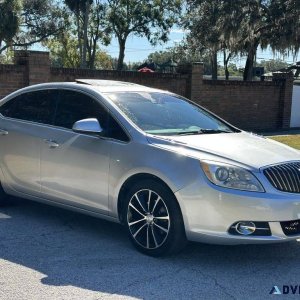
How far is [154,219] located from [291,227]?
1.26 metres

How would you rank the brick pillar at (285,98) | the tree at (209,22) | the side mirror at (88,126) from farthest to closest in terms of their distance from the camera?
the tree at (209,22)
the brick pillar at (285,98)
the side mirror at (88,126)

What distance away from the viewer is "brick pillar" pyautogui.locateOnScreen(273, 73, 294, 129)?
2000 centimetres

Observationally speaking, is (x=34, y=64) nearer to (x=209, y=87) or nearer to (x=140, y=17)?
(x=209, y=87)

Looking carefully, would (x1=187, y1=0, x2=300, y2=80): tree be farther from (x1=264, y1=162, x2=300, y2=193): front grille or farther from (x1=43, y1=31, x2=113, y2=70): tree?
(x1=264, y1=162, x2=300, y2=193): front grille

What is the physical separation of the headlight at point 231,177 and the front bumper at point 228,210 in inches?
2.1

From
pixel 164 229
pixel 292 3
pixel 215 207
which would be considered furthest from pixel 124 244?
pixel 292 3

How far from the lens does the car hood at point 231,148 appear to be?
474 centimetres

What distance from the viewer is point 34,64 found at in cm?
1293

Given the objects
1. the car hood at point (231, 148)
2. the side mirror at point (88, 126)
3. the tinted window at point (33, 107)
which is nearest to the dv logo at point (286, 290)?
the car hood at point (231, 148)

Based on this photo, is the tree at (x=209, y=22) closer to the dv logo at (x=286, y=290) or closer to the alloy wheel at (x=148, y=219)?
the alloy wheel at (x=148, y=219)

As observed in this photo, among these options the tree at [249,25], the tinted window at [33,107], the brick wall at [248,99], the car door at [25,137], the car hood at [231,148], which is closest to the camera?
the car hood at [231,148]

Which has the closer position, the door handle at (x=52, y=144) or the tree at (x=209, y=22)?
the door handle at (x=52, y=144)

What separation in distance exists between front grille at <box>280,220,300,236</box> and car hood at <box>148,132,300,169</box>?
56cm

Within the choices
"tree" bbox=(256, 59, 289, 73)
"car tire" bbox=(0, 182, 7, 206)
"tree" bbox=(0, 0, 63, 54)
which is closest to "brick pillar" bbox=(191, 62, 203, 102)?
"car tire" bbox=(0, 182, 7, 206)
